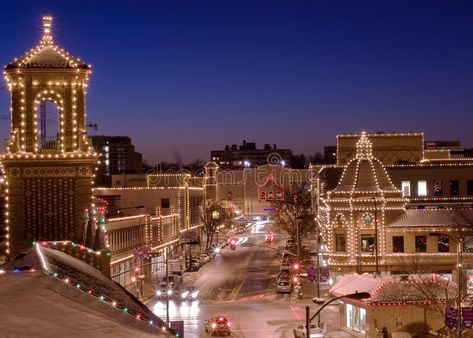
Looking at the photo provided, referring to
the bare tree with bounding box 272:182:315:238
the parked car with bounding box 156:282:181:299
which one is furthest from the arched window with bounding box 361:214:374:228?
the bare tree with bounding box 272:182:315:238

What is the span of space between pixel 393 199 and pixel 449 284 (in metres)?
16.5

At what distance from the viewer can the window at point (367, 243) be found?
55.3 meters

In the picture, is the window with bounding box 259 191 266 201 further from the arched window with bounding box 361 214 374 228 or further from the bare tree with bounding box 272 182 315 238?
the arched window with bounding box 361 214 374 228

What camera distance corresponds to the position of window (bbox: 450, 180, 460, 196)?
63.9 metres

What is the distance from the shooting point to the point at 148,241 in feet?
229

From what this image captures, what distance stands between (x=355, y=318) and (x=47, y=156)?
22.6 meters

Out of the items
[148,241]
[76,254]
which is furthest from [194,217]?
[76,254]

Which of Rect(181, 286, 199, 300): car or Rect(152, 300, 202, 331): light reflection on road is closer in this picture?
Rect(152, 300, 202, 331): light reflection on road

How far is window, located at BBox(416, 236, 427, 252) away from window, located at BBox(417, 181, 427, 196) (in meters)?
9.59

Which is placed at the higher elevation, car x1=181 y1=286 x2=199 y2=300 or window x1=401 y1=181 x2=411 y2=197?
window x1=401 y1=181 x2=411 y2=197

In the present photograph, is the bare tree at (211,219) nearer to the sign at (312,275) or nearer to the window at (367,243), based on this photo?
the window at (367,243)

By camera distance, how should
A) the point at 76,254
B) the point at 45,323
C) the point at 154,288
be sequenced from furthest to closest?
the point at 154,288, the point at 76,254, the point at 45,323

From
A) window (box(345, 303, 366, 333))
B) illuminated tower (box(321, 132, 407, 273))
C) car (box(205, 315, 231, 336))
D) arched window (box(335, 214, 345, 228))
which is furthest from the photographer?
arched window (box(335, 214, 345, 228))

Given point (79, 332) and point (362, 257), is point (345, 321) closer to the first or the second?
point (362, 257)
